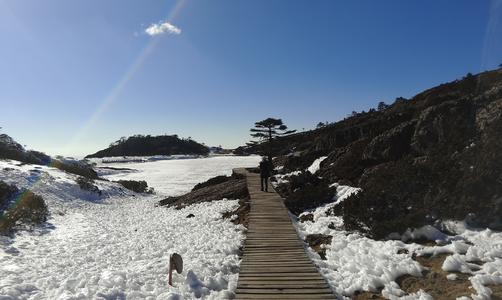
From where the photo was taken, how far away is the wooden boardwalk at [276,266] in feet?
24.1

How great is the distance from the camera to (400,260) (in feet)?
26.2

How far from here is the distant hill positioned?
14050 centimetres

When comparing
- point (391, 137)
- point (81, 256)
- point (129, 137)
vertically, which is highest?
point (129, 137)

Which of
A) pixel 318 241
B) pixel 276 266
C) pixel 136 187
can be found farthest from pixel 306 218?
pixel 136 187

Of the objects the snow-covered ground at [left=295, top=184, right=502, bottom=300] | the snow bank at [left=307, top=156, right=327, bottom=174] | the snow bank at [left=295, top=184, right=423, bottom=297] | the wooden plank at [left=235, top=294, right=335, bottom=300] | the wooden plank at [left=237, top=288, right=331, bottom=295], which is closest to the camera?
the snow-covered ground at [left=295, top=184, right=502, bottom=300]

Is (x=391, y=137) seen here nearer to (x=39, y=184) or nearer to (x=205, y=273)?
(x=205, y=273)

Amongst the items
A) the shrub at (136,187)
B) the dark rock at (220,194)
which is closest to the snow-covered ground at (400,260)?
the dark rock at (220,194)

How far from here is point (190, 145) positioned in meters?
148

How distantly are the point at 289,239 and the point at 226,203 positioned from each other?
9280mm

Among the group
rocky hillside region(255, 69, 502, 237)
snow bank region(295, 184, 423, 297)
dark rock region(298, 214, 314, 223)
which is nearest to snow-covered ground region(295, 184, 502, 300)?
snow bank region(295, 184, 423, 297)

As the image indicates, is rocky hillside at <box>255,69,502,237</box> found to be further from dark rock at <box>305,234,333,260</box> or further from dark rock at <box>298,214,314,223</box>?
dark rock at <box>298,214,314,223</box>

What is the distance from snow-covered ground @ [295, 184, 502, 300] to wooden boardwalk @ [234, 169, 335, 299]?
0.40 meters

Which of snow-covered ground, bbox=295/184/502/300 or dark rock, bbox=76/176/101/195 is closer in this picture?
snow-covered ground, bbox=295/184/502/300

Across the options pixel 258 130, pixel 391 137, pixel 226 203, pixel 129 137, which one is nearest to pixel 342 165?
pixel 391 137
